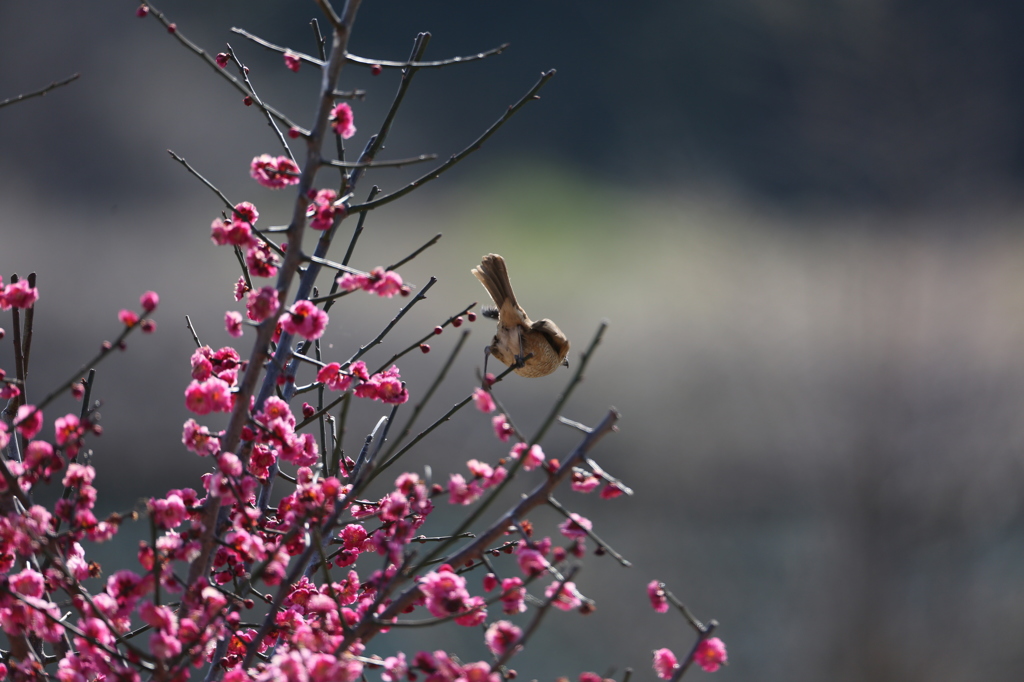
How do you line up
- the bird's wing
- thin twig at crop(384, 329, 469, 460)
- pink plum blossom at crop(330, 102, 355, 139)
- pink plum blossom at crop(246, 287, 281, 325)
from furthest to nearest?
the bird's wing → pink plum blossom at crop(330, 102, 355, 139) → pink plum blossom at crop(246, 287, 281, 325) → thin twig at crop(384, 329, 469, 460)

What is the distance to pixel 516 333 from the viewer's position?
1024 millimetres

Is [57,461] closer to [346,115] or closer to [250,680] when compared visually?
[250,680]

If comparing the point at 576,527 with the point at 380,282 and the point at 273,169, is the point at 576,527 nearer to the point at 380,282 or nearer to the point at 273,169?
the point at 380,282

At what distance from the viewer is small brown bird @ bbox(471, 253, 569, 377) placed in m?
1.01

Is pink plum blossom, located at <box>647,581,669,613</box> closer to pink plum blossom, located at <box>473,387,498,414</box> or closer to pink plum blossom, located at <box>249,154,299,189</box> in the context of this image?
pink plum blossom, located at <box>473,387,498,414</box>

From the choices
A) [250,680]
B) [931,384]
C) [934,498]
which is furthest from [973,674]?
[250,680]

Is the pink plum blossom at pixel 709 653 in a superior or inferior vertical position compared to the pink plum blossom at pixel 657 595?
inferior

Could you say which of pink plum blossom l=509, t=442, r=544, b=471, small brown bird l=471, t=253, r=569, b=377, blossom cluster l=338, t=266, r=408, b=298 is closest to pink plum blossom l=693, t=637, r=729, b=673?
pink plum blossom l=509, t=442, r=544, b=471

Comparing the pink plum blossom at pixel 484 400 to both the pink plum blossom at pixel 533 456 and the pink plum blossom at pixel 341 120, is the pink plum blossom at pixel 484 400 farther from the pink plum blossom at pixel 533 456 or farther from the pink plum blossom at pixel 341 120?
the pink plum blossom at pixel 341 120

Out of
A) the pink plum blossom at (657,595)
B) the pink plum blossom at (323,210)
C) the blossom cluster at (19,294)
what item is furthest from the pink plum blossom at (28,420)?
the pink plum blossom at (657,595)

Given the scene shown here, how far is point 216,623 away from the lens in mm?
597

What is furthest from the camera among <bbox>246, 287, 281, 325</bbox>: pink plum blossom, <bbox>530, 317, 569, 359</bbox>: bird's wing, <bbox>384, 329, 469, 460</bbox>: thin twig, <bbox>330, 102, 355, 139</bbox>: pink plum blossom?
<bbox>530, 317, 569, 359</bbox>: bird's wing

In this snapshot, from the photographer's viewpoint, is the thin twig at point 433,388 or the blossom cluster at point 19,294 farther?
the blossom cluster at point 19,294

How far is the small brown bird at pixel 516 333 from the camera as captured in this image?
1.01 m
